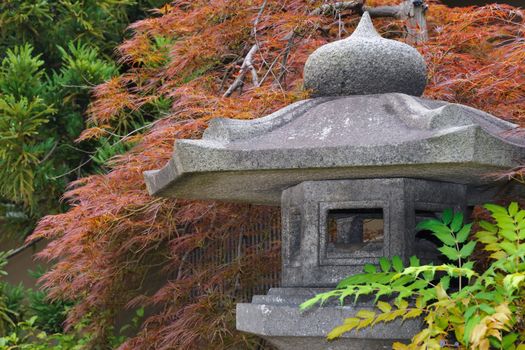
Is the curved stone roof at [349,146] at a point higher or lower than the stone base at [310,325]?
higher

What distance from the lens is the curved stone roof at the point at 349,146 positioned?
294 centimetres

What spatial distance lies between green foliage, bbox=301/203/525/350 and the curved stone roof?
252mm

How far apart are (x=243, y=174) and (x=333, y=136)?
37 centimetres

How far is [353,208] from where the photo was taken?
11.2 feet

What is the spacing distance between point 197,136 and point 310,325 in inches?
72.8

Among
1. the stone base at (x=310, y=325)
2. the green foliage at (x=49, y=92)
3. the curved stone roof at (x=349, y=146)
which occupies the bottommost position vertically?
the green foliage at (x=49, y=92)

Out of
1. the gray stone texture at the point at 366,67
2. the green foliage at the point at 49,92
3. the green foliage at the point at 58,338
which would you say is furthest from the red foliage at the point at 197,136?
the gray stone texture at the point at 366,67

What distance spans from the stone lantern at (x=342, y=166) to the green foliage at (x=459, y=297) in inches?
5.4

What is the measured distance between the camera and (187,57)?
18.0 ft

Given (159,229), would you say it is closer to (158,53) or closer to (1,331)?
(158,53)

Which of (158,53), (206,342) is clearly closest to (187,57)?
(158,53)

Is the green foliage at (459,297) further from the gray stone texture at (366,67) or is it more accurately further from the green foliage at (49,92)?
the green foliage at (49,92)

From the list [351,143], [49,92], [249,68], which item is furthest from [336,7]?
[49,92]

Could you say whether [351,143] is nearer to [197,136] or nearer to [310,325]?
[310,325]
